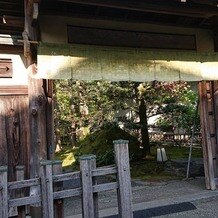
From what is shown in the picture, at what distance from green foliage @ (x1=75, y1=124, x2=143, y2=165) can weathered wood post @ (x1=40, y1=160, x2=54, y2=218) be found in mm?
8708

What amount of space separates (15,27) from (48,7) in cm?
75

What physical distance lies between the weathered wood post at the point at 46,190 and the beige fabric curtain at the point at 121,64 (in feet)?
6.91

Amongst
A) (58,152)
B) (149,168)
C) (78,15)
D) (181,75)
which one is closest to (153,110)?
(149,168)

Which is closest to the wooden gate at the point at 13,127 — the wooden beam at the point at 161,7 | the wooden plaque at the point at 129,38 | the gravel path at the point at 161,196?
the wooden plaque at the point at 129,38

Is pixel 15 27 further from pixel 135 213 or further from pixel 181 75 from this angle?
pixel 135 213

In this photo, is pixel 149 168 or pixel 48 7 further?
pixel 149 168

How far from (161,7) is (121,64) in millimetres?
1332

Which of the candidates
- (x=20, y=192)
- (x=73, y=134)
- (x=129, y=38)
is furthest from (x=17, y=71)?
(x=73, y=134)

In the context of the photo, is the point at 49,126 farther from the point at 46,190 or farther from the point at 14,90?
the point at 46,190

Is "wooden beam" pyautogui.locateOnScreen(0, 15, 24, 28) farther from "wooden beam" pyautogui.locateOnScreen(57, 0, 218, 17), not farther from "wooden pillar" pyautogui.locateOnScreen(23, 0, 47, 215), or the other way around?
"wooden beam" pyautogui.locateOnScreen(57, 0, 218, 17)

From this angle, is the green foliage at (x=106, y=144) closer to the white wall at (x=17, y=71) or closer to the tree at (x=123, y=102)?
the tree at (x=123, y=102)

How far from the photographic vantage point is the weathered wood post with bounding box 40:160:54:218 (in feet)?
13.5

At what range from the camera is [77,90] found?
17734 millimetres

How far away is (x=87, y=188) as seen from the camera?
4.34m
